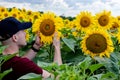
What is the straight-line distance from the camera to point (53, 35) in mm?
4320

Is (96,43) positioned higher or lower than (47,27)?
lower

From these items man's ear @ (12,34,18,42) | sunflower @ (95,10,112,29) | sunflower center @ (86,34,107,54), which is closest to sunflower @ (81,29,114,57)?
sunflower center @ (86,34,107,54)

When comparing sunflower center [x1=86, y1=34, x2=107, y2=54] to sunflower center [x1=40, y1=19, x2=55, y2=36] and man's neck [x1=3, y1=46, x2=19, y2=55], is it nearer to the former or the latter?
sunflower center [x1=40, y1=19, x2=55, y2=36]

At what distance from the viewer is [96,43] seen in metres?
4.17

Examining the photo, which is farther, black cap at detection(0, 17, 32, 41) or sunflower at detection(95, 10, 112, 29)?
sunflower at detection(95, 10, 112, 29)

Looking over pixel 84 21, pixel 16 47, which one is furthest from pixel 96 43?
pixel 84 21

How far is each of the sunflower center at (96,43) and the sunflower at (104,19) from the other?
1.64 m

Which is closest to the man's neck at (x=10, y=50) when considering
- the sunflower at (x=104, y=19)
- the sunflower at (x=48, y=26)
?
the sunflower at (x=48, y=26)

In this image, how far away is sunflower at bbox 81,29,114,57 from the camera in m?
4.18

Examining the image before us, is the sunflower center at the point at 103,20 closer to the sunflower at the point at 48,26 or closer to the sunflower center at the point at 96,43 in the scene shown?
the sunflower at the point at 48,26

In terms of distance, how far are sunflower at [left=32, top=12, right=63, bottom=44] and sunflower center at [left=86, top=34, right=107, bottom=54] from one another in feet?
1.05

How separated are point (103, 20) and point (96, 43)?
1.90 metres

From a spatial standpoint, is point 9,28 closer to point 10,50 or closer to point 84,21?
point 10,50

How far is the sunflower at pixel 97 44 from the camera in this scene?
4180 millimetres
